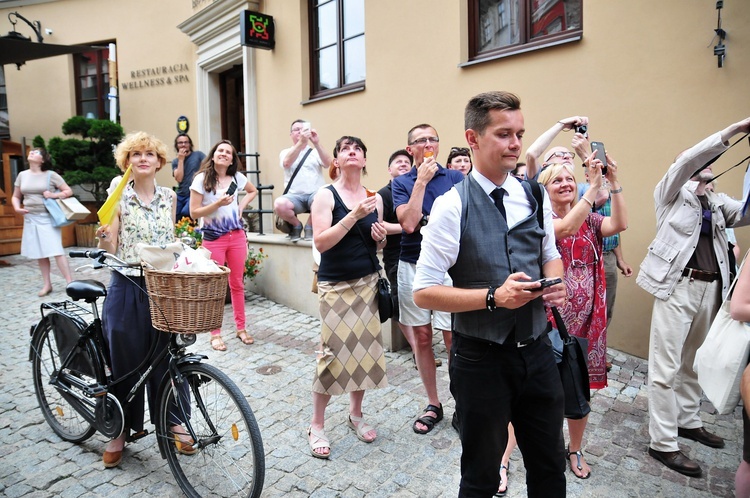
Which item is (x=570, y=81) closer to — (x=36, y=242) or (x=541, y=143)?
(x=541, y=143)

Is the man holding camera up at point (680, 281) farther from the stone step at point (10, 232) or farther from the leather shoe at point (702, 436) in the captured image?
the stone step at point (10, 232)

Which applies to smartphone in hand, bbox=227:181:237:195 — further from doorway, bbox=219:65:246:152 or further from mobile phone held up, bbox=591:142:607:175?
doorway, bbox=219:65:246:152

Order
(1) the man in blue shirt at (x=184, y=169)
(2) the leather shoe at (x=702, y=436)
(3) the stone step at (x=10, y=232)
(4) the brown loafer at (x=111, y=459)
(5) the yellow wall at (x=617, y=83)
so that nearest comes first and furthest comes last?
(4) the brown loafer at (x=111, y=459) → (2) the leather shoe at (x=702, y=436) → (5) the yellow wall at (x=617, y=83) → (1) the man in blue shirt at (x=184, y=169) → (3) the stone step at (x=10, y=232)

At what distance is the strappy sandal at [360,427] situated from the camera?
3.49 metres

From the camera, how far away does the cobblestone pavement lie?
9.77 feet

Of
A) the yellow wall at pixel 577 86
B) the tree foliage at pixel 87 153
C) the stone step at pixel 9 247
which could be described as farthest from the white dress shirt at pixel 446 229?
the stone step at pixel 9 247

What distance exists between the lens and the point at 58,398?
397cm

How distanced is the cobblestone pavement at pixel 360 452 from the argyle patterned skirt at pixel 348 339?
1.45 feet

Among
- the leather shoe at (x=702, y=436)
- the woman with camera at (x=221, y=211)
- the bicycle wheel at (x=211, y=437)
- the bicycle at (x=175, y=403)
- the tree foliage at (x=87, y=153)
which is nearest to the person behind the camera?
the bicycle wheel at (x=211, y=437)

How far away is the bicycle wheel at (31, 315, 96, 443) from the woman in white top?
418 centimetres

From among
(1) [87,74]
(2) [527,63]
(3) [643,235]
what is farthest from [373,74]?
(1) [87,74]

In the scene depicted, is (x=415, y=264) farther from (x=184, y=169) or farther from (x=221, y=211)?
(x=184, y=169)

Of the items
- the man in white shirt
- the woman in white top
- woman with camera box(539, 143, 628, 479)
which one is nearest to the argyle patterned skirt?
woman with camera box(539, 143, 628, 479)

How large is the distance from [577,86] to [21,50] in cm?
480
